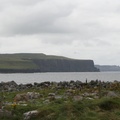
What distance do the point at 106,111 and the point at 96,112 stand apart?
2.28 feet

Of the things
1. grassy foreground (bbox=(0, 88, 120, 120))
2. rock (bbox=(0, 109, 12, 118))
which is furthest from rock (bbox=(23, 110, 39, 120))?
rock (bbox=(0, 109, 12, 118))

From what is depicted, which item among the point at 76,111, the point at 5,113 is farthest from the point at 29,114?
the point at 76,111

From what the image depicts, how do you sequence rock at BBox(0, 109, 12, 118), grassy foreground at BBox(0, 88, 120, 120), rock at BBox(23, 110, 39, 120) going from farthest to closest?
rock at BBox(0, 109, 12, 118), rock at BBox(23, 110, 39, 120), grassy foreground at BBox(0, 88, 120, 120)

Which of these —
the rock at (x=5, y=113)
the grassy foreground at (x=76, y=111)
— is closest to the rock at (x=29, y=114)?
the grassy foreground at (x=76, y=111)

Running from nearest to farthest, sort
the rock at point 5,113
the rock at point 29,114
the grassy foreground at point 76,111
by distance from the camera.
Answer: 1. the grassy foreground at point 76,111
2. the rock at point 29,114
3. the rock at point 5,113

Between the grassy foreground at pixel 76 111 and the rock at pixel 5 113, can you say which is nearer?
the grassy foreground at pixel 76 111

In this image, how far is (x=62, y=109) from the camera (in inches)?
657

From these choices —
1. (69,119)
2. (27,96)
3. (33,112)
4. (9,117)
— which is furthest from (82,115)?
(27,96)

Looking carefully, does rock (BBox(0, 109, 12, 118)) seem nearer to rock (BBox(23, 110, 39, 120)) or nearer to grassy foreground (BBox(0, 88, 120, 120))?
grassy foreground (BBox(0, 88, 120, 120))

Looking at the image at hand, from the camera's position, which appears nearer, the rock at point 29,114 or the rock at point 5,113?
the rock at point 29,114

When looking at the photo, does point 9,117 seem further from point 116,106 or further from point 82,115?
point 116,106

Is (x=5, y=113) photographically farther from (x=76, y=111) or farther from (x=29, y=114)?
(x=76, y=111)

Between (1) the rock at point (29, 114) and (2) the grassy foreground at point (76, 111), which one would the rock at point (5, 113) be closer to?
(2) the grassy foreground at point (76, 111)

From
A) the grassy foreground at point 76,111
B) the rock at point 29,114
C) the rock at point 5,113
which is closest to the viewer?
the grassy foreground at point 76,111
